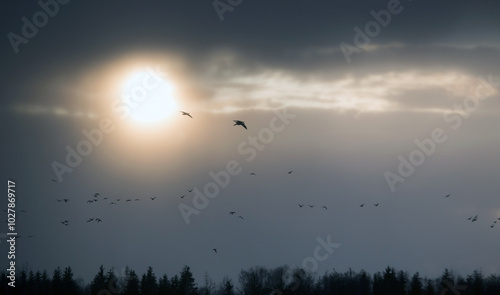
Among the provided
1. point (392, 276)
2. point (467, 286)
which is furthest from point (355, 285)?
point (392, 276)

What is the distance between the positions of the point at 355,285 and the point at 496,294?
41.5 m

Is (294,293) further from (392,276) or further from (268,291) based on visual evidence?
(392,276)

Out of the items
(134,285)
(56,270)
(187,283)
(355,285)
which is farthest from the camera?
(355,285)

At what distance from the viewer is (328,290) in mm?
166875

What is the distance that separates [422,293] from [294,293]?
2349cm

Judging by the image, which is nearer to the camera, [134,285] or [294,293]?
[134,285]

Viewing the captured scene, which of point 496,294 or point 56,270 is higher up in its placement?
point 56,270

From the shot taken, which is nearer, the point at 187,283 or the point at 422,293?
the point at 422,293

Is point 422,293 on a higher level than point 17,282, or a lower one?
lower

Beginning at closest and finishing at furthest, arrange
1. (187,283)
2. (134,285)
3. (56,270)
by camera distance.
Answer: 1. (134,285)
2. (187,283)
3. (56,270)

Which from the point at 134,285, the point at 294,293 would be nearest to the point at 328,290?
the point at 294,293

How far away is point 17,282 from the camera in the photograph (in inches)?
5832

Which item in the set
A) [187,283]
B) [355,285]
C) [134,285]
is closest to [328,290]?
[355,285]

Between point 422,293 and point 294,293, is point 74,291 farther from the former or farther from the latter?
point 422,293
